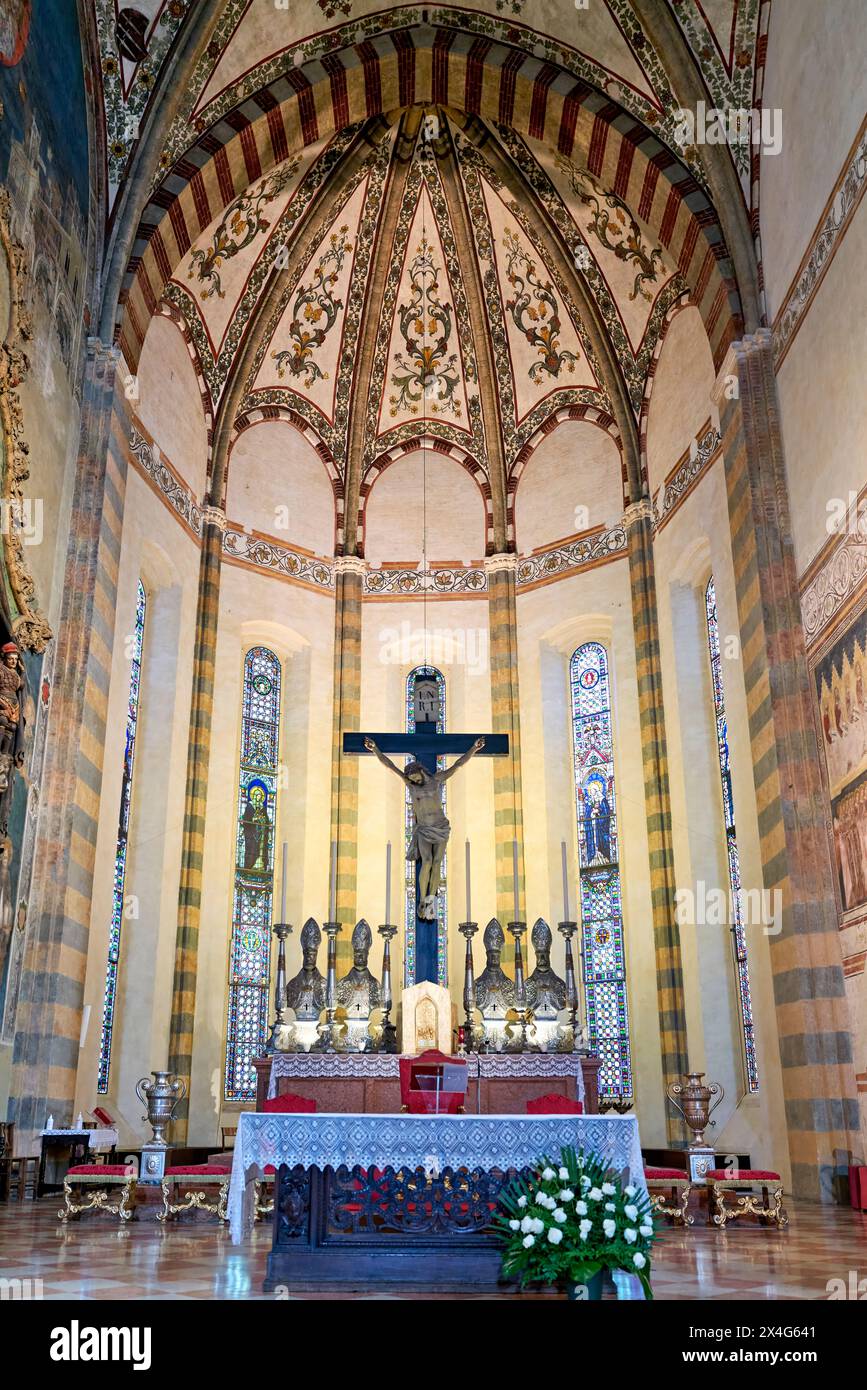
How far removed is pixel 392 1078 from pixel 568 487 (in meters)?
10.7

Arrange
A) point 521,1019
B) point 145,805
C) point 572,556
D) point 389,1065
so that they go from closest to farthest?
1. point 389,1065
2. point 521,1019
3. point 145,805
4. point 572,556

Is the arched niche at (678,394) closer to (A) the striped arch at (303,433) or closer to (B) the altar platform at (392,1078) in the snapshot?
(A) the striped arch at (303,433)

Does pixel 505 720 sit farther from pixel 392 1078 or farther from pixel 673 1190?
pixel 673 1190

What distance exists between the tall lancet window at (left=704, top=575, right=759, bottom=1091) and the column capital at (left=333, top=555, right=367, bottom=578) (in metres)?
5.91

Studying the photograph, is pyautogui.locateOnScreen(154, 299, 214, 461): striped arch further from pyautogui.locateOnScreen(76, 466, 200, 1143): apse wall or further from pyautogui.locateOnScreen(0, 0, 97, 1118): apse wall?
pyautogui.locateOnScreen(0, 0, 97, 1118): apse wall

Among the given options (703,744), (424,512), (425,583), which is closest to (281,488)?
(424,512)

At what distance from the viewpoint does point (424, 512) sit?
19984 mm

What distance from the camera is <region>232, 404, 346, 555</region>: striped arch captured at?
19.1m

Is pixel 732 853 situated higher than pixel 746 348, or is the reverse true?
pixel 746 348

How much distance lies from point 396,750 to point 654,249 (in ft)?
28.8

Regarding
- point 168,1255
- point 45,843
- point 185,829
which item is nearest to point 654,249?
point 185,829

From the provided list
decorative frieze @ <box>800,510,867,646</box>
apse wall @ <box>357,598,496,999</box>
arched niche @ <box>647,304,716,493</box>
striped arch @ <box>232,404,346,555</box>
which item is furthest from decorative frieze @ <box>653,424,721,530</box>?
striped arch @ <box>232,404,346,555</box>

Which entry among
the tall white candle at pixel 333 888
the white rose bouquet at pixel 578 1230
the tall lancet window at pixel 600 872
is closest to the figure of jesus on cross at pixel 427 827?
the tall white candle at pixel 333 888
